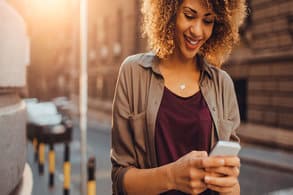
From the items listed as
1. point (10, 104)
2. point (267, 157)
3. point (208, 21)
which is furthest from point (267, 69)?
point (208, 21)

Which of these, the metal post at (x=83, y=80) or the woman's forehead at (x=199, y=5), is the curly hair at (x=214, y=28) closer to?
the woman's forehead at (x=199, y=5)

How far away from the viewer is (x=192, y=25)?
5.51 ft

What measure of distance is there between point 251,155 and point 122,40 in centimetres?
1815

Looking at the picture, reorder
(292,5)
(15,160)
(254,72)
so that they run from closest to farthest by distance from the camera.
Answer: (15,160), (292,5), (254,72)

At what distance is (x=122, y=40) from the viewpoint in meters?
29.1

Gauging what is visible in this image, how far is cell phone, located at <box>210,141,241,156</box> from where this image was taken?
132 cm

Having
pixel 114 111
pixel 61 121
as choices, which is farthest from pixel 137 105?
pixel 61 121

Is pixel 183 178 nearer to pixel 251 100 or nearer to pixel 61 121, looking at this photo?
pixel 61 121

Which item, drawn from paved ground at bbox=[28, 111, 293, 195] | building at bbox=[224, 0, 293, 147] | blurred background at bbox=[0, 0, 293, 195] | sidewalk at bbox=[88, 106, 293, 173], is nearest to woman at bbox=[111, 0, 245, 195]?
blurred background at bbox=[0, 0, 293, 195]

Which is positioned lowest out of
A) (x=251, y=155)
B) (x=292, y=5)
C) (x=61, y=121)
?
(x=251, y=155)

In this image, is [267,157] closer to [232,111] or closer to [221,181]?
[232,111]

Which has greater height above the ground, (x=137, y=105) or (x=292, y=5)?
(x=292, y=5)

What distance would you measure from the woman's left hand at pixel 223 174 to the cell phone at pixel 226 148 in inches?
0.8

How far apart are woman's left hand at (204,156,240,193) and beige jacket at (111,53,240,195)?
31 centimetres
